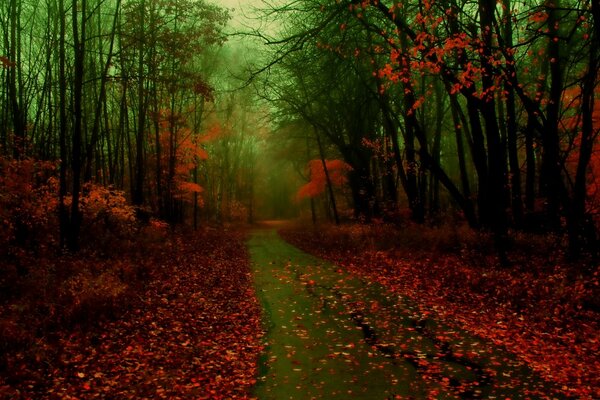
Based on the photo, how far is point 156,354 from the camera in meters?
7.42

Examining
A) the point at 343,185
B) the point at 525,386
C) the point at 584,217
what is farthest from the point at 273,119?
the point at 525,386

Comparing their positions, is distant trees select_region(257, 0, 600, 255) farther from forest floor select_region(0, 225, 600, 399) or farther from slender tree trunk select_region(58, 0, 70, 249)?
slender tree trunk select_region(58, 0, 70, 249)

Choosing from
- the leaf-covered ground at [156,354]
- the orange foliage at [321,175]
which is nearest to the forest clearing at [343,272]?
the leaf-covered ground at [156,354]

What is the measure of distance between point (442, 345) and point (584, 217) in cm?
693

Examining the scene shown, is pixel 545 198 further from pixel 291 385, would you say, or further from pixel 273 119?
pixel 273 119

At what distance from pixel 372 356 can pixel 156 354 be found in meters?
3.67

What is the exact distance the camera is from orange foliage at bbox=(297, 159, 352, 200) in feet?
96.6

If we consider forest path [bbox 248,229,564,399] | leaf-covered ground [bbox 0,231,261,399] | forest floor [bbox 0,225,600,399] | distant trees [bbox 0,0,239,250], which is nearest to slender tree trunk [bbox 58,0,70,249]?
distant trees [bbox 0,0,239,250]

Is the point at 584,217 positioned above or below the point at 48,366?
above

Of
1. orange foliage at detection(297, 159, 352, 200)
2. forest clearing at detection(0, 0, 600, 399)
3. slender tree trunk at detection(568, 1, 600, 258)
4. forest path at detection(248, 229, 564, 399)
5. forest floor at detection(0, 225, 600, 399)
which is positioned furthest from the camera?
orange foliage at detection(297, 159, 352, 200)

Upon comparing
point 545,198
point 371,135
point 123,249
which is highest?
point 371,135

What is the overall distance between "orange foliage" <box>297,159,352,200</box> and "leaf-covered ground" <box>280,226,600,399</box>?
14049 millimetres

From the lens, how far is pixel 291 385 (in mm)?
6023

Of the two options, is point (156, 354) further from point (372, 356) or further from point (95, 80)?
point (95, 80)
